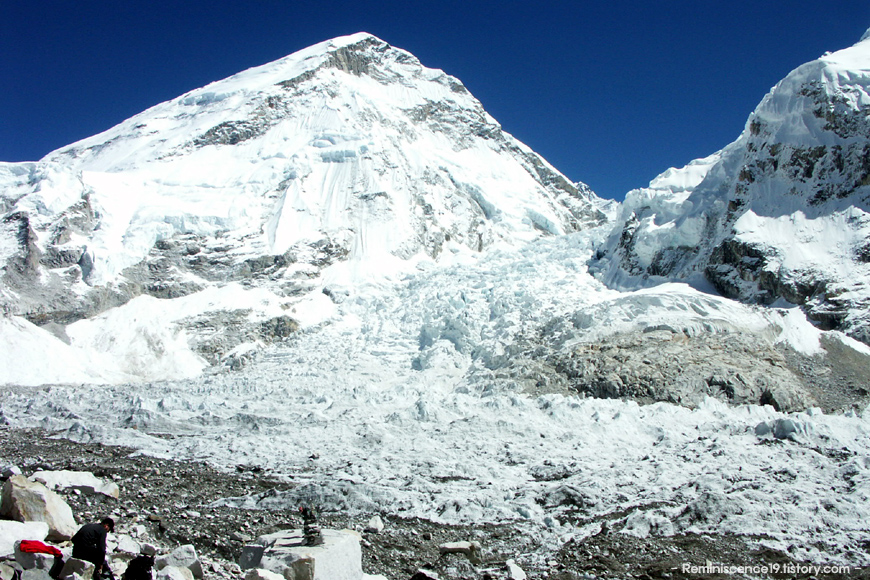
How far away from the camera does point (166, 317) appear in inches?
1481

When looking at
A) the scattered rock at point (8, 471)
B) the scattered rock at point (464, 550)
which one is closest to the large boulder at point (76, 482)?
the scattered rock at point (8, 471)

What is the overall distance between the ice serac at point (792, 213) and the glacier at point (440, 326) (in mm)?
153

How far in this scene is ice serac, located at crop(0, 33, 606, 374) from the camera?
1582 inches

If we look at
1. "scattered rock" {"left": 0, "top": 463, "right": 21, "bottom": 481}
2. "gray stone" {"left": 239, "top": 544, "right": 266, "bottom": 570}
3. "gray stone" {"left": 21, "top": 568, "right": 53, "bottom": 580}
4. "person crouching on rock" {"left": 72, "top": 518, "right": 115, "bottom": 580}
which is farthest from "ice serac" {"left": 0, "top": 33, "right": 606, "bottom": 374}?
"gray stone" {"left": 21, "top": 568, "right": 53, "bottom": 580}

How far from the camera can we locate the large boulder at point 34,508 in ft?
23.8

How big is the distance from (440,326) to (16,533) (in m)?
25.4

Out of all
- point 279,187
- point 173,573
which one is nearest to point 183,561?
point 173,573

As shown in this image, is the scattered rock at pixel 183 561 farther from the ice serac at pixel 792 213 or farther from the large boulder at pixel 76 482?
the ice serac at pixel 792 213

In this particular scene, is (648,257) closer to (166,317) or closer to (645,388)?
(645,388)

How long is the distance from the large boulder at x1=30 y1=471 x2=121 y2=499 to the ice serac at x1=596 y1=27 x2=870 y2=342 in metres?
26.5

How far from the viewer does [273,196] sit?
4900 cm

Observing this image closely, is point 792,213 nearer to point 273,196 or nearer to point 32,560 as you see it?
point 32,560

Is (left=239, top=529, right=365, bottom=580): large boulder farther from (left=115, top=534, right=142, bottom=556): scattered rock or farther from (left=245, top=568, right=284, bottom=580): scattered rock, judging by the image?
(left=115, top=534, right=142, bottom=556): scattered rock

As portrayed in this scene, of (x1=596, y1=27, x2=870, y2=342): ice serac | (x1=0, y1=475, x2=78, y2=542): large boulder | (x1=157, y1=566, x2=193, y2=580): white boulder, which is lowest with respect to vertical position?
(x1=157, y1=566, x2=193, y2=580): white boulder
